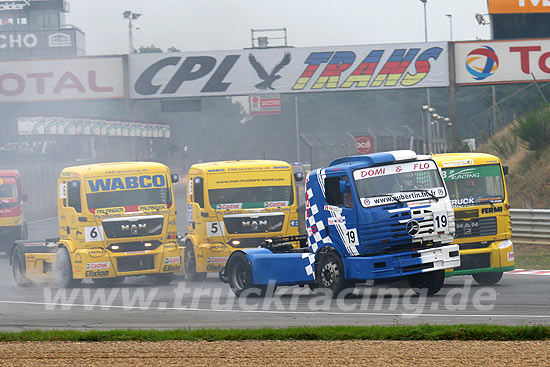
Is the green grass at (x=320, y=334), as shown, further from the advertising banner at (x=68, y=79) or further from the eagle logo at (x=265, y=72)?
the advertising banner at (x=68, y=79)

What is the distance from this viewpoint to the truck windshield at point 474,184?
16.4 m

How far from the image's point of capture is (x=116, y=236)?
64.2 feet

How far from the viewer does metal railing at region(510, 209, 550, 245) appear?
2309 centimetres

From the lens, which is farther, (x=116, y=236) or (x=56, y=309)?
(x=116, y=236)

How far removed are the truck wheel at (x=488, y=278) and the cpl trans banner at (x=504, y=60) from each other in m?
21.1

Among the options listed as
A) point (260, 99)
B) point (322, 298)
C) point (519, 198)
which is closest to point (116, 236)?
point (322, 298)

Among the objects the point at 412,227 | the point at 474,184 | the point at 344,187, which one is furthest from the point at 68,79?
the point at 412,227

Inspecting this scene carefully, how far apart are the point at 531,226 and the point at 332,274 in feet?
33.2

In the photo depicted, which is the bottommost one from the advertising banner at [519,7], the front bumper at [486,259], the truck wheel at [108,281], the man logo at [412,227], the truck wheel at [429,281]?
the truck wheel at [108,281]

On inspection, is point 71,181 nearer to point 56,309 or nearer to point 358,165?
point 56,309

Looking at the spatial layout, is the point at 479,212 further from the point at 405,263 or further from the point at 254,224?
the point at 254,224

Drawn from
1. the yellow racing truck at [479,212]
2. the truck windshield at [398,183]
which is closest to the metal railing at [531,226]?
the yellow racing truck at [479,212]

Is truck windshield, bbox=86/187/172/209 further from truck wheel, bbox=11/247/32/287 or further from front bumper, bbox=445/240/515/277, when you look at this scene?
front bumper, bbox=445/240/515/277

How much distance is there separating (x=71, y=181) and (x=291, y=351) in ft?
35.8
